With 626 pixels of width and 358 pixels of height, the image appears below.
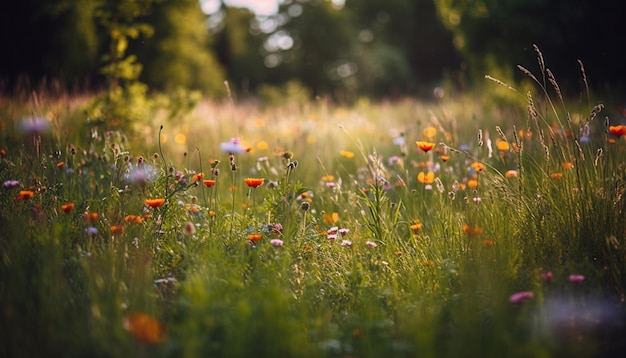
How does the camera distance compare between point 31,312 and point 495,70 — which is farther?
point 495,70

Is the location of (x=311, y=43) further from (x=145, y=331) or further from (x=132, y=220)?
(x=145, y=331)

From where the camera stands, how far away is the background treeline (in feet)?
25.8

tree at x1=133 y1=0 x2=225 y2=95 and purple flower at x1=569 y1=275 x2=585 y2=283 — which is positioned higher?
tree at x1=133 y1=0 x2=225 y2=95

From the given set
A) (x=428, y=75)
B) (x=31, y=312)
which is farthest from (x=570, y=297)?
(x=428, y=75)

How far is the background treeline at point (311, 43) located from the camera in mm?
7879

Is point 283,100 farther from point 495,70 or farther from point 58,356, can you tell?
point 58,356

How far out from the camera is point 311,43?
76.9 ft

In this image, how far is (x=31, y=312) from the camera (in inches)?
69.4

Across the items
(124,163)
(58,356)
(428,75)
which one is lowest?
(428,75)

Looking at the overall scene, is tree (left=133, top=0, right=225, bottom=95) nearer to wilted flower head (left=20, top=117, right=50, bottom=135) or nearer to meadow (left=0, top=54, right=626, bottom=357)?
wilted flower head (left=20, top=117, right=50, bottom=135)

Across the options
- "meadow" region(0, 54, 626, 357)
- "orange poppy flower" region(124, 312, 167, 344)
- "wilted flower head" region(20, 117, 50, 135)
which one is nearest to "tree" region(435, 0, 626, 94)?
"meadow" region(0, 54, 626, 357)

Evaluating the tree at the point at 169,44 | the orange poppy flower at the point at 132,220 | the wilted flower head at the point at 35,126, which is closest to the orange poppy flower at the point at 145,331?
the orange poppy flower at the point at 132,220

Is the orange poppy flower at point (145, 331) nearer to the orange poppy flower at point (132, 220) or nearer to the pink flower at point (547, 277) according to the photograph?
the orange poppy flower at point (132, 220)

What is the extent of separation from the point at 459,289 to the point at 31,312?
1717mm
